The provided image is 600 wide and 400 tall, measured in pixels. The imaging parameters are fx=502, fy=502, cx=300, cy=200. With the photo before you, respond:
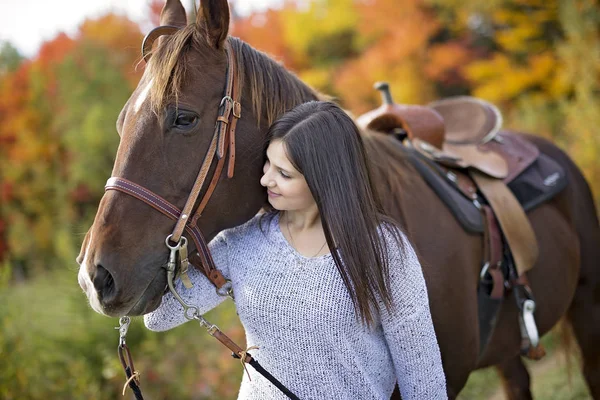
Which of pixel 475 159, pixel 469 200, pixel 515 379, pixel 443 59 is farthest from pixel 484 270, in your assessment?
pixel 443 59

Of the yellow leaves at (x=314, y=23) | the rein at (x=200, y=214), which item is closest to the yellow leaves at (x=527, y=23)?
the yellow leaves at (x=314, y=23)

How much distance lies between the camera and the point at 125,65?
18.9 m

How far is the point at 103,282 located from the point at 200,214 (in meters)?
0.36

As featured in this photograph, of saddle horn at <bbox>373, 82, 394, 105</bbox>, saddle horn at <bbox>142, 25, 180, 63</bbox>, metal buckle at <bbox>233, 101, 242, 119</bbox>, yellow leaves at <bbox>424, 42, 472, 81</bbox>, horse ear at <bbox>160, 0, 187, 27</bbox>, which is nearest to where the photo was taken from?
metal buckle at <bbox>233, 101, 242, 119</bbox>

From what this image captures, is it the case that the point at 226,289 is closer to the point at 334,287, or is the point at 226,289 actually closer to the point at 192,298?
the point at 192,298

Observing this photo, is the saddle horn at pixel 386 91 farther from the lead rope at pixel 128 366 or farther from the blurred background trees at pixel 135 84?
the lead rope at pixel 128 366

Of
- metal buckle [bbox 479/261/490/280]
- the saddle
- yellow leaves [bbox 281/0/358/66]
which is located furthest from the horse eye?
yellow leaves [bbox 281/0/358/66]

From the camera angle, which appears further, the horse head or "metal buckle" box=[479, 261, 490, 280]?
"metal buckle" box=[479, 261, 490, 280]

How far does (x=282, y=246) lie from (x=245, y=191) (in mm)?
244

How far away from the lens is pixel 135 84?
16.8m

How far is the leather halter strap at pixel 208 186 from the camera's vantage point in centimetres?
152

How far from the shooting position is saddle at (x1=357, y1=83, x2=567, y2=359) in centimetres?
233

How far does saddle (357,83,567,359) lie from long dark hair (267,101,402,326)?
831mm

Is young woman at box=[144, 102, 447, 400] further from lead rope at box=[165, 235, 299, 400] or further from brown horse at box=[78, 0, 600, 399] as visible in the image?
brown horse at box=[78, 0, 600, 399]
